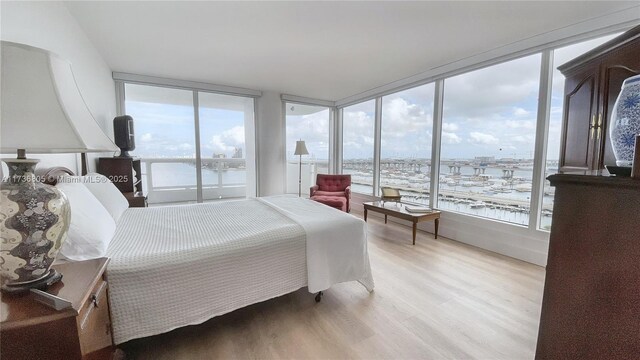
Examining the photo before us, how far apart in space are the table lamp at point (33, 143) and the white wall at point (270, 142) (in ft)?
13.8

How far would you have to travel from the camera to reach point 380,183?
193 inches

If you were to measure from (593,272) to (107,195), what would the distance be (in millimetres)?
2726

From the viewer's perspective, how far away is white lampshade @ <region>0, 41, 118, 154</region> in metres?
0.68

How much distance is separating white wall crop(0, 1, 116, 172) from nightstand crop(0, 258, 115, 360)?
132cm

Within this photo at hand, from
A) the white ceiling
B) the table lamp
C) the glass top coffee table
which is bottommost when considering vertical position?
the glass top coffee table

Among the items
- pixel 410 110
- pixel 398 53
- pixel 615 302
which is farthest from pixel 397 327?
pixel 410 110

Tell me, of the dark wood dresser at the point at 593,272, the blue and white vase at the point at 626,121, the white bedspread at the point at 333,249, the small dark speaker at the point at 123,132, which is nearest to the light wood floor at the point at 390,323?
the white bedspread at the point at 333,249

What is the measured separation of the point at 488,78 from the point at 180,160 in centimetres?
506

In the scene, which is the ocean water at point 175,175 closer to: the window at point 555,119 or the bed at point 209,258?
the bed at point 209,258

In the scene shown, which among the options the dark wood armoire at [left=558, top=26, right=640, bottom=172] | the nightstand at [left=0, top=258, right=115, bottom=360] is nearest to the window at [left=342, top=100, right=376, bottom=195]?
the dark wood armoire at [left=558, top=26, right=640, bottom=172]

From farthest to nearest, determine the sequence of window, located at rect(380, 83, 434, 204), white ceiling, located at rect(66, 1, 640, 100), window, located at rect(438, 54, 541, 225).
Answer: window, located at rect(380, 83, 434, 204) < window, located at rect(438, 54, 541, 225) < white ceiling, located at rect(66, 1, 640, 100)

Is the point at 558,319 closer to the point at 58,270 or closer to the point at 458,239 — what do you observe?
the point at 58,270

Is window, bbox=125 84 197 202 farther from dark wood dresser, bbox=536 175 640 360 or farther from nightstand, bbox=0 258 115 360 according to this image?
dark wood dresser, bbox=536 175 640 360

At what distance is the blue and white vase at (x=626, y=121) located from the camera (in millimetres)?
687
